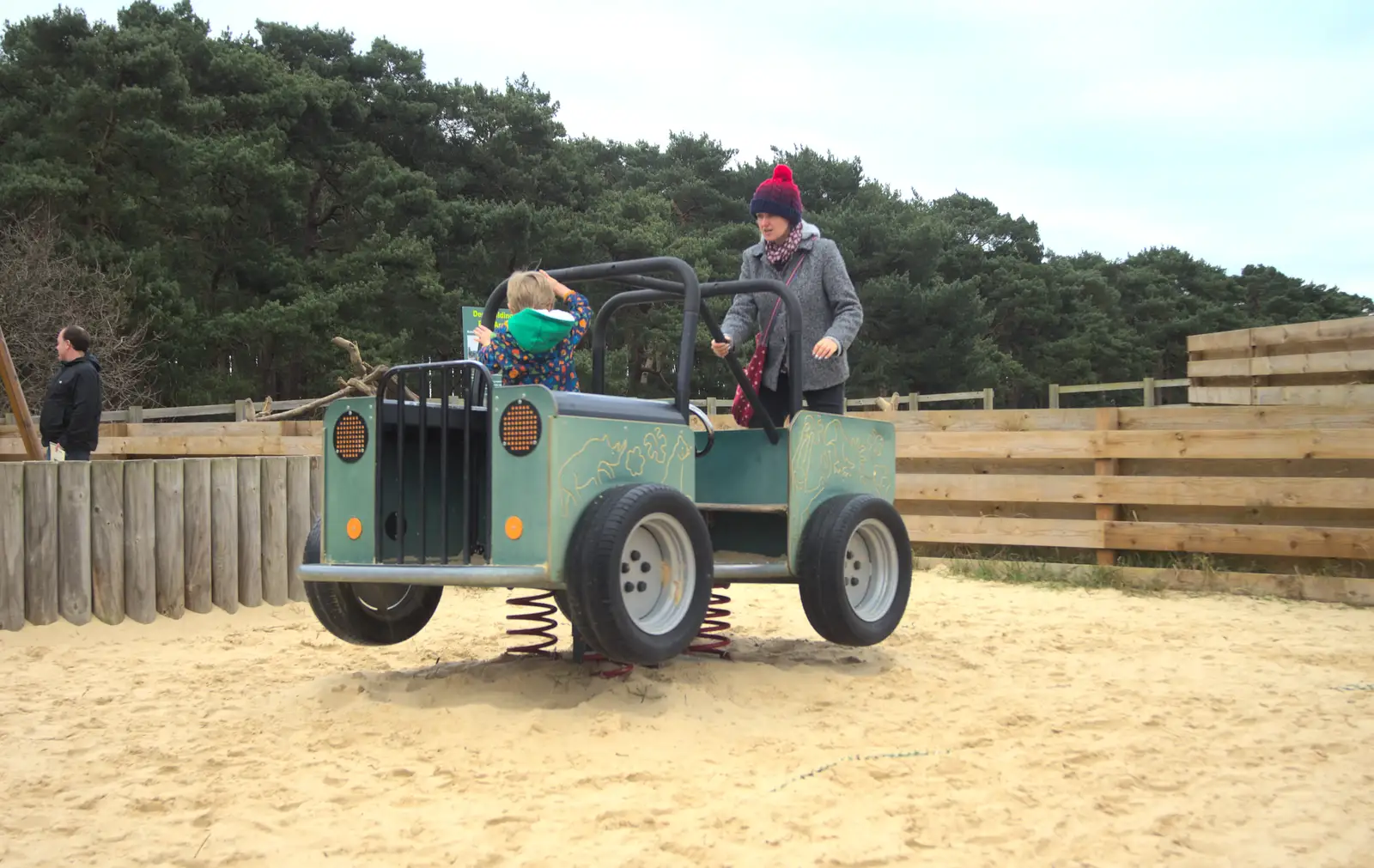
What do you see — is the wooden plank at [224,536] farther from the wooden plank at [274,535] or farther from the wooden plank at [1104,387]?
the wooden plank at [1104,387]

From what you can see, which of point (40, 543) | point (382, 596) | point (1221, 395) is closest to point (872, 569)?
point (382, 596)

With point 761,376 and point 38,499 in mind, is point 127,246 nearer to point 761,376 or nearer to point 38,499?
point 38,499

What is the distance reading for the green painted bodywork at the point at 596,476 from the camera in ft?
13.3

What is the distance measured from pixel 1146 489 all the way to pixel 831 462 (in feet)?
13.3

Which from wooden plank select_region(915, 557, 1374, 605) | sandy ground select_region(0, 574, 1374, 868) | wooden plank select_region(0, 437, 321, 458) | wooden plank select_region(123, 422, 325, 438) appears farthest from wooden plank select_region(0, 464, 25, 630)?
wooden plank select_region(915, 557, 1374, 605)

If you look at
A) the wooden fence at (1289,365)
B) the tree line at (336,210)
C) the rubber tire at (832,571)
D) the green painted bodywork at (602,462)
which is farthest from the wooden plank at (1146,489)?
the tree line at (336,210)

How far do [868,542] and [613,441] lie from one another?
176 cm

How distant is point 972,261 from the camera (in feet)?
163

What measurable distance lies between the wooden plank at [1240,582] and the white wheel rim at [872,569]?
3420 millimetres

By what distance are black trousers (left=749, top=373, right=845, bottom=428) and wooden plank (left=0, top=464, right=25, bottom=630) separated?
3917 millimetres

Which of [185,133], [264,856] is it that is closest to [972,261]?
[185,133]

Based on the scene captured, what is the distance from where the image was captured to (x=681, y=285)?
5082 mm

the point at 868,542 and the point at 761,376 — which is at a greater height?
the point at 761,376

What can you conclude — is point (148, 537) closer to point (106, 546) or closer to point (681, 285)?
point (106, 546)
